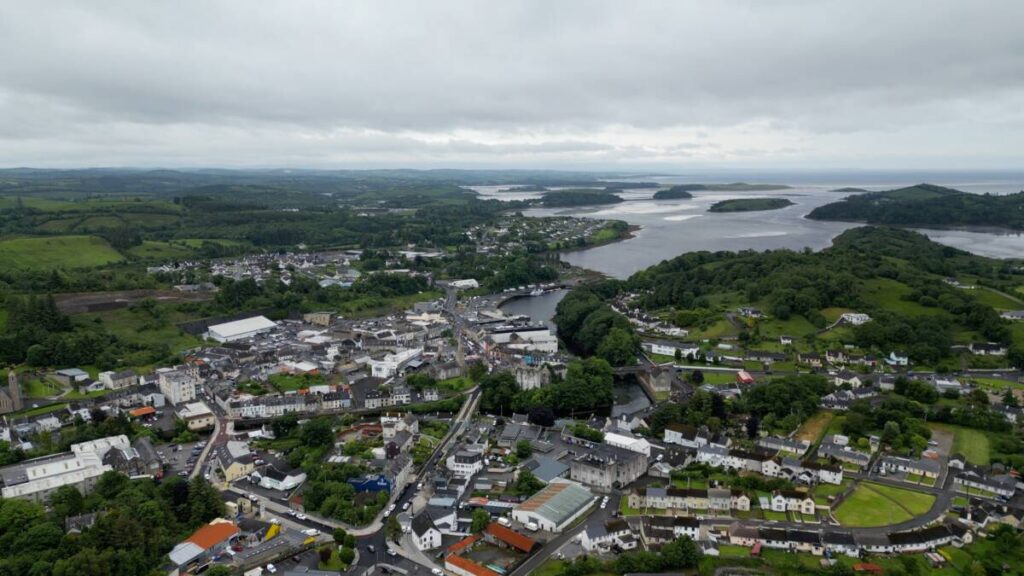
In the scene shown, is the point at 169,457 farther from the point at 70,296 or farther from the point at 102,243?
the point at 102,243

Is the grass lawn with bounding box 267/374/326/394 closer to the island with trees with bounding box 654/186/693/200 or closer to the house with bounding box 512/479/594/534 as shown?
the house with bounding box 512/479/594/534

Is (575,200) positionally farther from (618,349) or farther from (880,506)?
(880,506)

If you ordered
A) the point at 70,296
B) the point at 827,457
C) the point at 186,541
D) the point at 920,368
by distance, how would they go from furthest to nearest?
1. the point at 70,296
2. the point at 920,368
3. the point at 827,457
4. the point at 186,541

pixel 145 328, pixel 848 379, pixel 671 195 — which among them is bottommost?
pixel 145 328

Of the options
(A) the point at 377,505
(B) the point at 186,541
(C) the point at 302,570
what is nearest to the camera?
(C) the point at 302,570

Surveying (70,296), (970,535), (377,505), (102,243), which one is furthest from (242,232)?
(970,535)

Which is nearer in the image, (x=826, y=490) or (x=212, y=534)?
(x=212, y=534)

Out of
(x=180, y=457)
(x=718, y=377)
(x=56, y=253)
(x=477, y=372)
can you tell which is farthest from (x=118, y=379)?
(x=56, y=253)
